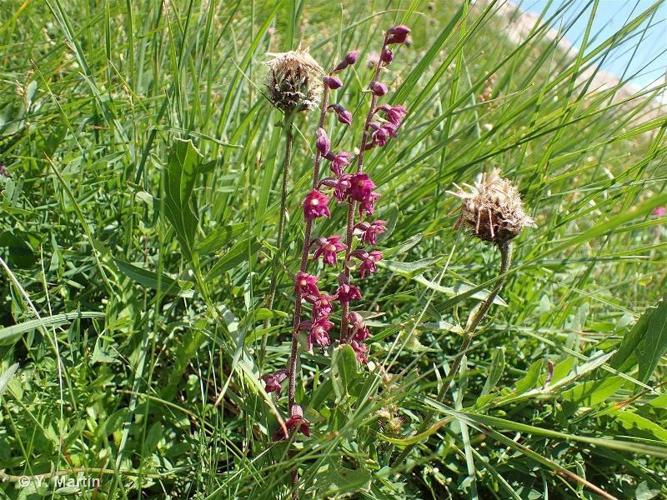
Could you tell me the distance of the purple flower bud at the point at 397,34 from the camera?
121cm

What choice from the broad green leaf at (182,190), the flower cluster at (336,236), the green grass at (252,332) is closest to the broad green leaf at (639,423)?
the green grass at (252,332)

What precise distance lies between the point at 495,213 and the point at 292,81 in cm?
44

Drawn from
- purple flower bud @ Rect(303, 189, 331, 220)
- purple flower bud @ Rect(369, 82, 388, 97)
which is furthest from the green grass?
purple flower bud @ Rect(369, 82, 388, 97)

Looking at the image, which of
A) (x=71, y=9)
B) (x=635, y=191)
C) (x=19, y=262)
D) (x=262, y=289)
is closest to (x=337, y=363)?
(x=262, y=289)

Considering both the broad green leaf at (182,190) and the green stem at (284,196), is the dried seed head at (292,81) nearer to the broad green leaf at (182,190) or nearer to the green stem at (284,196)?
the green stem at (284,196)

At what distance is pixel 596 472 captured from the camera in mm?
1467

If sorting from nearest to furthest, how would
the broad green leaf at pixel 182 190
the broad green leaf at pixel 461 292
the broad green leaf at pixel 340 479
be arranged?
the broad green leaf at pixel 340 479
the broad green leaf at pixel 182 190
the broad green leaf at pixel 461 292

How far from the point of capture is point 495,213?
4.10ft

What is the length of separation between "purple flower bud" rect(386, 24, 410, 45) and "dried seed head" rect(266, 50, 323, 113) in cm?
14

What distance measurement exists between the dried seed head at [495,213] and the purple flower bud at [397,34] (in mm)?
297

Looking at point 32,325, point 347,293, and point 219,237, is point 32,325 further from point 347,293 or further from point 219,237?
point 347,293

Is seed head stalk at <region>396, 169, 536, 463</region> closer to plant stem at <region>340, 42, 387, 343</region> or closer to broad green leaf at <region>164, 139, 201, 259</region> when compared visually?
plant stem at <region>340, 42, 387, 343</region>

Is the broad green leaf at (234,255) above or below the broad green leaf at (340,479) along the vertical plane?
above

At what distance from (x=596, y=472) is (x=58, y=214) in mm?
1346
